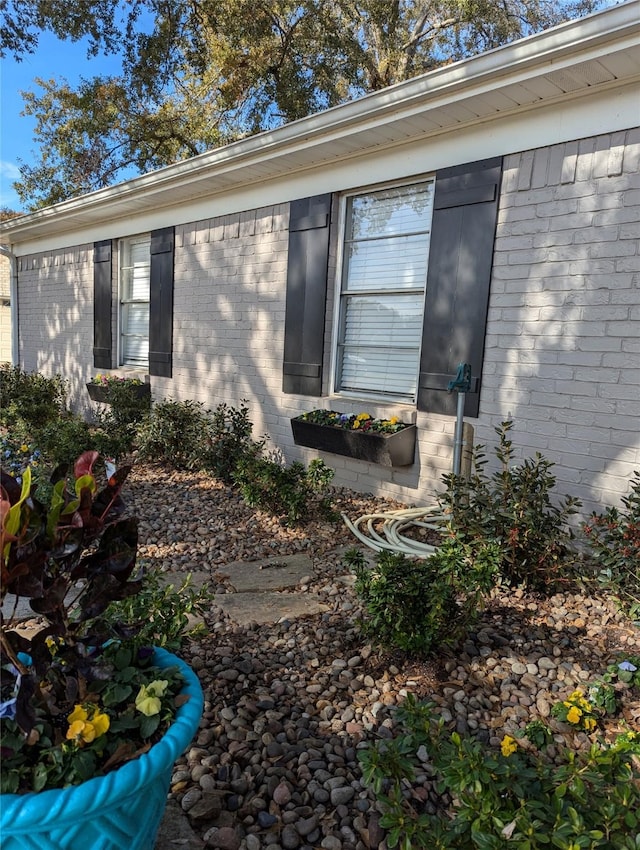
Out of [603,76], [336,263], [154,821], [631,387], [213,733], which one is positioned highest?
[603,76]

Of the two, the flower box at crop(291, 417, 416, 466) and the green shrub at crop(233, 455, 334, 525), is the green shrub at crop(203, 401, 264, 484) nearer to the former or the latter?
the green shrub at crop(233, 455, 334, 525)

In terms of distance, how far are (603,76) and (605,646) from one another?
287 cm

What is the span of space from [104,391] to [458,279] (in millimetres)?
4730

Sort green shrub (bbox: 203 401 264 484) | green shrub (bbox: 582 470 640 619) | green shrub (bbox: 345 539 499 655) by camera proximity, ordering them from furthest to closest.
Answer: green shrub (bbox: 203 401 264 484) < green shrub (bbox: 582 470 640 619) < green shrub (bbox: 345 539 499 655)

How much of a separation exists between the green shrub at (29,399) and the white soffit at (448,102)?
2.84 m

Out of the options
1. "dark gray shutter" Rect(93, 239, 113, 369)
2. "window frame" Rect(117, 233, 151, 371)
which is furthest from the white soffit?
"dark gray shutter" Rect(93, 239, 113, 369)

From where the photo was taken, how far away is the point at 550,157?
3.31 m

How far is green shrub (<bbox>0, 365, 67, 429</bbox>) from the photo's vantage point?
6.18m

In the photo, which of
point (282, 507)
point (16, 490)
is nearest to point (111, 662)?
point (16, 490)

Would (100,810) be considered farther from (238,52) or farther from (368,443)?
(238,52)

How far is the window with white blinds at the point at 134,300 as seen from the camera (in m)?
6.90

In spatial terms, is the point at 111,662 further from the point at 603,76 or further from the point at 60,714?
the point at 603,76

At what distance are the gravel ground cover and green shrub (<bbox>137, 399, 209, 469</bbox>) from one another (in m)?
2.03

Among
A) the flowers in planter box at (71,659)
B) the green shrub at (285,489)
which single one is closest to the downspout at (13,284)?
the green shrub at (285,489)
